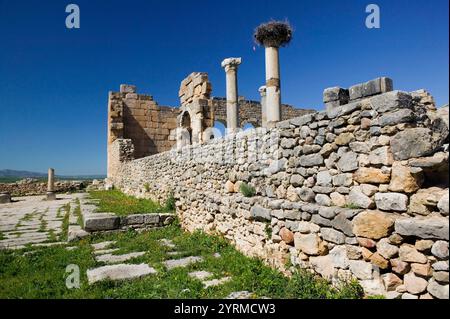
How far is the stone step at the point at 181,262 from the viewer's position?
5.51 m

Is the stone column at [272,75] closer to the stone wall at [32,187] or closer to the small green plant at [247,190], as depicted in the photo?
the small green plant at [247,190]

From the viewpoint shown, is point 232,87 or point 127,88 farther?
point 127,88

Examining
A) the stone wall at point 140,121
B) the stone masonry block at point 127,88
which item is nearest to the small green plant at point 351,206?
the stone wall at point 140,121

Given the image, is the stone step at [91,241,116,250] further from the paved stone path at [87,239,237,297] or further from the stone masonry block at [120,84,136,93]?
the stone masonry block at [120,84,136,93]

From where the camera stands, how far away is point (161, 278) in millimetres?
4895

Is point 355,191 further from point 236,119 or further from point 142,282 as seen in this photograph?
point 236,119

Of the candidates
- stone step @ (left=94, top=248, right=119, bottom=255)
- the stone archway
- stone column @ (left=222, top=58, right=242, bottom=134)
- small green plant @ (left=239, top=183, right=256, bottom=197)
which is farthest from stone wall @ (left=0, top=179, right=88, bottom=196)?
small green plant @ (left=239, top=183, right=256, bottom=197)

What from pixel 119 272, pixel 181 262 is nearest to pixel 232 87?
pixel 181 262

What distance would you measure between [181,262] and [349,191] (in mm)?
3313

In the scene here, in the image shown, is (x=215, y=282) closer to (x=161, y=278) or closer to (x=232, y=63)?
(x=161, y=278)

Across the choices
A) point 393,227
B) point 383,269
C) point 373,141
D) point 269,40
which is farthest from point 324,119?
point 269,40

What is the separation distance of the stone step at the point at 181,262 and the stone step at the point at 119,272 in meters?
0.32
